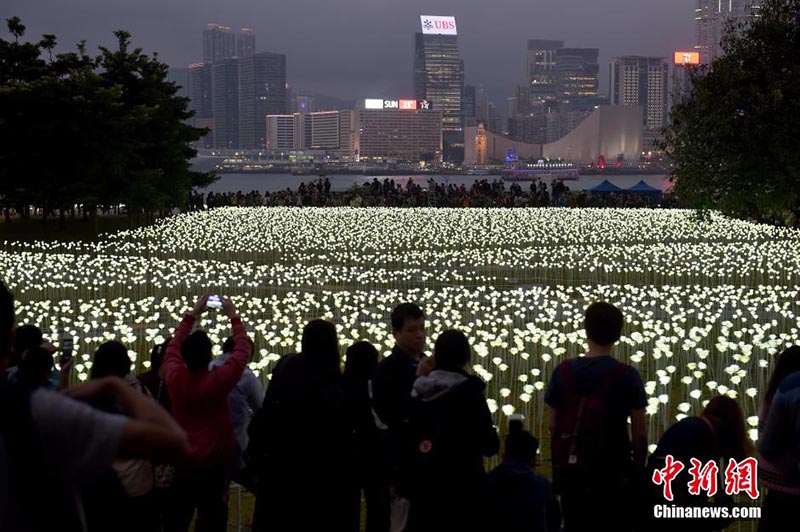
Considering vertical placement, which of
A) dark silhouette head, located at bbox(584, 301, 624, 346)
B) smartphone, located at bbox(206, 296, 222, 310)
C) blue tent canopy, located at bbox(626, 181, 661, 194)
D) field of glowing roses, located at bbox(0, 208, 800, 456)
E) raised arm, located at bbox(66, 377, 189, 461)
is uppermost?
raised arm, located at bbox(66, 377, 189, 461)

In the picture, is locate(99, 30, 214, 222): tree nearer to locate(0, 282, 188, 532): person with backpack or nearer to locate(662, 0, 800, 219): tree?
locate(662, 0, 800, 219): tree

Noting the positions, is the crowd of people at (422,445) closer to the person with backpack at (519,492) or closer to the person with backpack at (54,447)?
the person with backpack at (519,492)

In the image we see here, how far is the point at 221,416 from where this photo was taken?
656 cm

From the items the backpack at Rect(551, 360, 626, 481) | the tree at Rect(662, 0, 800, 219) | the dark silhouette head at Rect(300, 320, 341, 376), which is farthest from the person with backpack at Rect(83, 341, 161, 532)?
the tree at Rect(662, 0, 800, 219)

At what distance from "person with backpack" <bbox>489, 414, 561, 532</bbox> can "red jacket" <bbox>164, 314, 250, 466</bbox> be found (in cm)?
177

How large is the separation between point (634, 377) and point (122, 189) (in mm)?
35341

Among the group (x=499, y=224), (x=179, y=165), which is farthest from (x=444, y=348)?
(x=179, y=165)

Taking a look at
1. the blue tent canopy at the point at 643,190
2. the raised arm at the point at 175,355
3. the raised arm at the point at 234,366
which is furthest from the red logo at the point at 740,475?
the blue tent canopy at the point at 643,190

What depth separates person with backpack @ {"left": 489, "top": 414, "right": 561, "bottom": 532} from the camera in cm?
550

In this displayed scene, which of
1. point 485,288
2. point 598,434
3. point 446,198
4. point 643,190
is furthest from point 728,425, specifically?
point 643,190

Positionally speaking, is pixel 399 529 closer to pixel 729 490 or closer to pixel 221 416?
pixel 221 416

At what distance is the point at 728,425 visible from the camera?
6.01 metres

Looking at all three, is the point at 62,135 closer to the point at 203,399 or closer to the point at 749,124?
the point at 749,124

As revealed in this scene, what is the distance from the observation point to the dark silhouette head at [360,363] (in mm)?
6770
